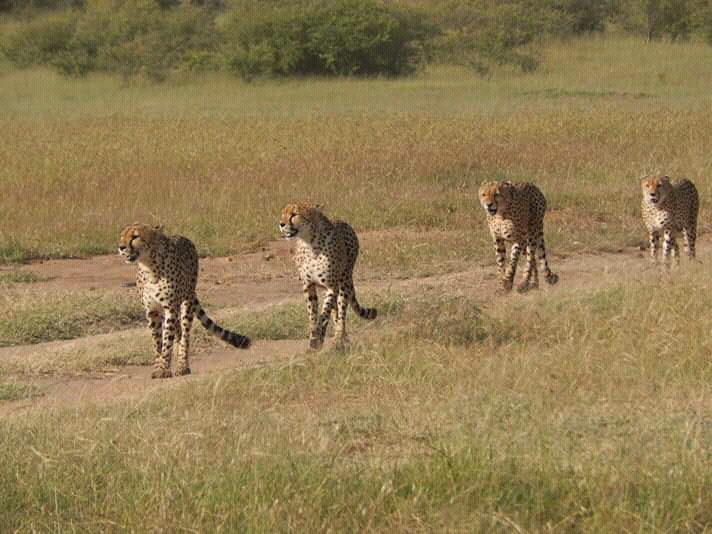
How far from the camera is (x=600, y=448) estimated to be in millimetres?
5520

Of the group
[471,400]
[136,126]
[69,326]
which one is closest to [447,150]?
[136,126]

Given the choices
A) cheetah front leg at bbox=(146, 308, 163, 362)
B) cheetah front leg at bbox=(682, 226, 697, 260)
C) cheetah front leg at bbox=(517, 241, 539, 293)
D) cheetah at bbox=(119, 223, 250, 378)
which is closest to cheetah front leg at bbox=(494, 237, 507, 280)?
cheetah front leg at bbox=(517, 241, 539, 293)

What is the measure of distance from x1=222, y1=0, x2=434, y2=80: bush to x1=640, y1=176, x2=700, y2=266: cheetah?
20.9 m

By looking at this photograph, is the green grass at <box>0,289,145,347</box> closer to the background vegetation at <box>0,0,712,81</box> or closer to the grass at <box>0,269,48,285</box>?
the grass at <box>0,269,48,285</box>

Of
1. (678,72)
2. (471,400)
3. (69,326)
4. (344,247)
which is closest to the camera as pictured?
(471,400)

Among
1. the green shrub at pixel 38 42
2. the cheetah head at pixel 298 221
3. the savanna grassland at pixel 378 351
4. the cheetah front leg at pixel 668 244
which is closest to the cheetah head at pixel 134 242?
the savanna grassland at pixel 378 351

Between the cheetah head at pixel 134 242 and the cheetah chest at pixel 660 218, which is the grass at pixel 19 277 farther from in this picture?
the cheetah chest at pixel 660 218

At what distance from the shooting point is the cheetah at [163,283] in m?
8.08

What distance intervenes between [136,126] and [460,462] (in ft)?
54.3

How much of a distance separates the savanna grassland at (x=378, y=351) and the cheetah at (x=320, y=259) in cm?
24

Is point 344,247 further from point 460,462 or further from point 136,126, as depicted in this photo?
point 136,126

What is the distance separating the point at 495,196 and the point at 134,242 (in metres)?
3.13

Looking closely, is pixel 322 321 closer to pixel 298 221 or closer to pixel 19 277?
pixel 298 221

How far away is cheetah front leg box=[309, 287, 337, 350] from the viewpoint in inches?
336
